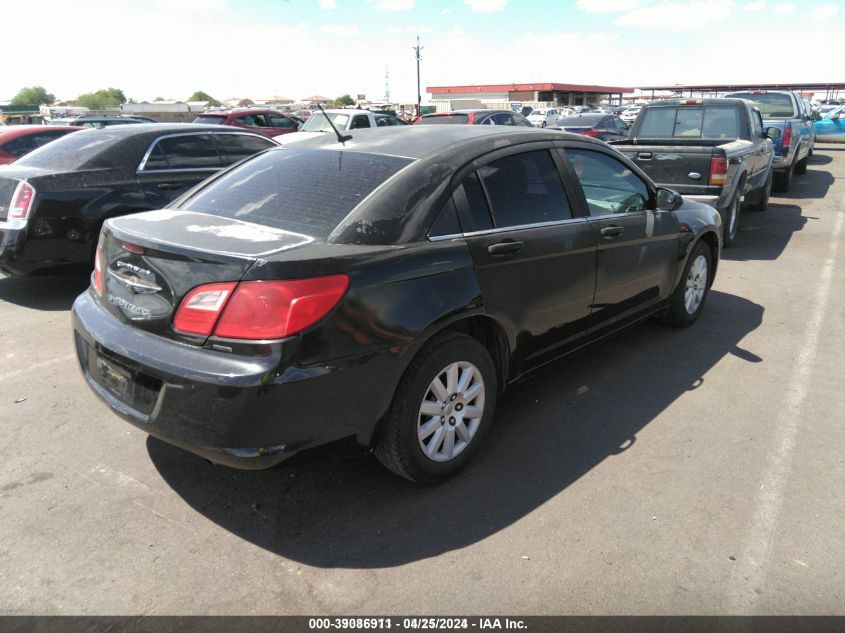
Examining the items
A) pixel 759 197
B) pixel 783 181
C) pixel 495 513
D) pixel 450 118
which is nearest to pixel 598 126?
pixel 450 118

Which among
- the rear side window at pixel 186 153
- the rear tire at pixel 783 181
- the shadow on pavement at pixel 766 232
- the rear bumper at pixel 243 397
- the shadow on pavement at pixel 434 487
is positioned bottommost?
the shadow on pavement at pixel 766 232

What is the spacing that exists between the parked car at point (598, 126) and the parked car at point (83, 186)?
15321 mm

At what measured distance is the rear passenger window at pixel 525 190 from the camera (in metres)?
3.41

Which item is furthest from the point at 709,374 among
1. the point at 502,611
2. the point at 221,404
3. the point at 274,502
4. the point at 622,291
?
the point at 221,404

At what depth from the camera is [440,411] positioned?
3053mm

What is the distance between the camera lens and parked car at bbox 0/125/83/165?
9.83 meters

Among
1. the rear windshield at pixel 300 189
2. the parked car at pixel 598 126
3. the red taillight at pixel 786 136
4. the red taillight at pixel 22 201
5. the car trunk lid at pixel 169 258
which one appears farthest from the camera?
the parked car at pixel 598 126

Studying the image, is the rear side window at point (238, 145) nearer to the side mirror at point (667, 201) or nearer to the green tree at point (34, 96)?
the side mirror at point (667, 201)

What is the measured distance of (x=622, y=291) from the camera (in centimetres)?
432

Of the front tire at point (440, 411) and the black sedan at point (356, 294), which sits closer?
the black sedan at point (356, 294)

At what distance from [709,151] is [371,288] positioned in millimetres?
6267

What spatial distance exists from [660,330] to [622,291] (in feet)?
4.32

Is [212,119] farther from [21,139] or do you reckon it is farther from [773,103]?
[773,103]

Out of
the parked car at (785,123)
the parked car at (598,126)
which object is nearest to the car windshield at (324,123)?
the parked car at (598,126)
